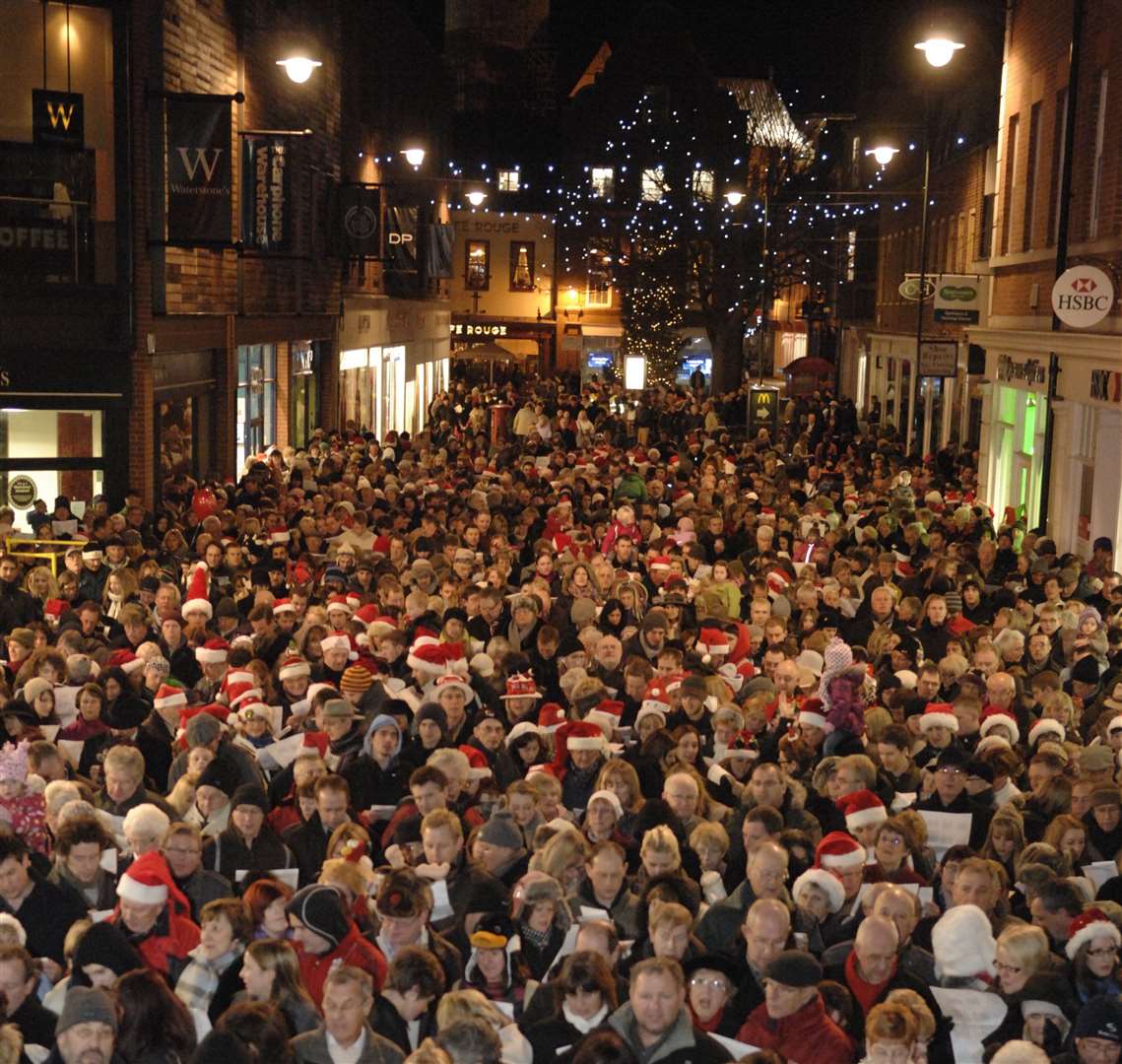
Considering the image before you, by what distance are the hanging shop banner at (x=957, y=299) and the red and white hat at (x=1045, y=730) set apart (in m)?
18.9

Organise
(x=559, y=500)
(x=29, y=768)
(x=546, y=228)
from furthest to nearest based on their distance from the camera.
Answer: (x=546, y=228), (x=559, y=500), (x=29, y=768)

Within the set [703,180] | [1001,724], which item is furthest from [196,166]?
[703,180]

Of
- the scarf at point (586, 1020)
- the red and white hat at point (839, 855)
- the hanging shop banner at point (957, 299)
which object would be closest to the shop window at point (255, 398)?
the hanging shop banner at point (957, 299)

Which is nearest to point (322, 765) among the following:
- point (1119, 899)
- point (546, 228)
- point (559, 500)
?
point (1119, 899)

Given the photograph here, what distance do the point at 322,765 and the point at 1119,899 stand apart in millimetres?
4204

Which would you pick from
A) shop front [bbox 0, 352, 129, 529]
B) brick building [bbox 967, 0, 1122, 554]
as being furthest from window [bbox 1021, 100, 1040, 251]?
shop front [bbox 0, 352, 129, 529]

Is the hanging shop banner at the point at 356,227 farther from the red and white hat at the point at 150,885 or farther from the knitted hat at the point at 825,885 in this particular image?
the knitted hat at the point at 825,885

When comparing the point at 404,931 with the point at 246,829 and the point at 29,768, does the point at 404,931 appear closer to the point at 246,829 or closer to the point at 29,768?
the point at 246,829

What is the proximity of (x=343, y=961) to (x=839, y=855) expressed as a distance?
250cm

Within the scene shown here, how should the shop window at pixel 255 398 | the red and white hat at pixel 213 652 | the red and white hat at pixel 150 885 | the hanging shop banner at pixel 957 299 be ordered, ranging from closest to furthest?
the red and white hat at pixel 150 885
the red and white hat at pixel 213 652
the hanging shop banner at pixel 957 299
the shop window at pixel 255 398

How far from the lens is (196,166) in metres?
23.6

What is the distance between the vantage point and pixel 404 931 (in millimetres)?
7727

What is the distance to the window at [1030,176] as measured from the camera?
27203mm

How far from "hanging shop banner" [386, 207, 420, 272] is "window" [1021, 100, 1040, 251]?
14505mm
